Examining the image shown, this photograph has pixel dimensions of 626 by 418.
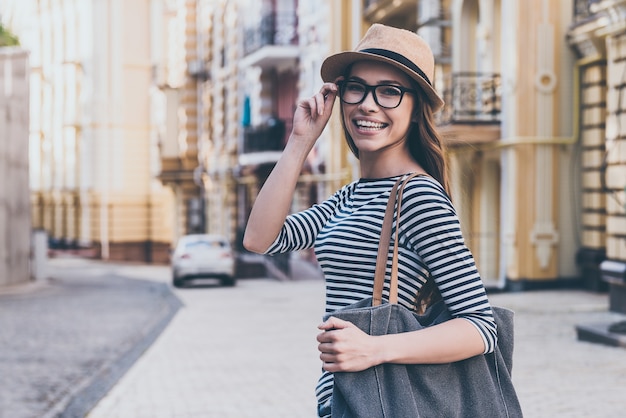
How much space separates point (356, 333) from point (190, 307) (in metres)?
19.4

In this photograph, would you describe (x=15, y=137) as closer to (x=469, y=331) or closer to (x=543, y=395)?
(x=543, y=395)

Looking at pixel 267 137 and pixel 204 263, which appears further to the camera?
pixel 267 137

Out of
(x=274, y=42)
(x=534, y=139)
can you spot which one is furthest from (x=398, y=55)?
(x=274, y=42)

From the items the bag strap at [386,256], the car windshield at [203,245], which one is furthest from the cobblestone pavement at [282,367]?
the car windshield at [203,245]

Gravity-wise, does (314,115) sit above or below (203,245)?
above

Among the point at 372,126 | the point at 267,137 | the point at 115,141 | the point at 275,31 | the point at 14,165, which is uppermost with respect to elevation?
the point at 275,31

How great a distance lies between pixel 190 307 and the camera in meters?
21.8

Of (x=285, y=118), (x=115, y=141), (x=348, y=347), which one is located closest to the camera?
(x=348, y=347)

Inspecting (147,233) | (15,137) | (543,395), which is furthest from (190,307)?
(147,233)

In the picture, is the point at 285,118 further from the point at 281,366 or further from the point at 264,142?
the point at 281,366

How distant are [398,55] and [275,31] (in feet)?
104

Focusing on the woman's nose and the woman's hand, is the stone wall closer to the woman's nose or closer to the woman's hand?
the woman's nose

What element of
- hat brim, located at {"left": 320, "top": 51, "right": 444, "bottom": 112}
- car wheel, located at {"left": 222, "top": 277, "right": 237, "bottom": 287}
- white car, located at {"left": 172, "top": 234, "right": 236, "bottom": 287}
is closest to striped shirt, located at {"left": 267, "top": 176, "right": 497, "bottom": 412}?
hat brim, located at {"left": 320, "top": 51, "right": 444, "bottom": 112}

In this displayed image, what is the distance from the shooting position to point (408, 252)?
107 inches
